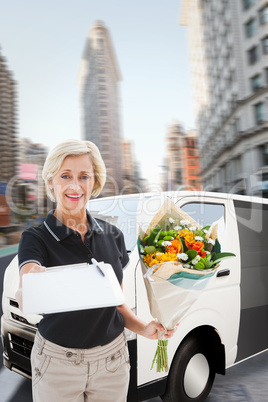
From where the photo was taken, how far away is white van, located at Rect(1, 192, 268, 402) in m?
2.68

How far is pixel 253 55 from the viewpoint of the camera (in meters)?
37.9

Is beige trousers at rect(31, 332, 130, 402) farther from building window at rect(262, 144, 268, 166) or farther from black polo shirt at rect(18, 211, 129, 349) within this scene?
building window at rect(262, 144, 268, 166)

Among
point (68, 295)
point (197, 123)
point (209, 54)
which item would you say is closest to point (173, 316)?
point (68, 295)

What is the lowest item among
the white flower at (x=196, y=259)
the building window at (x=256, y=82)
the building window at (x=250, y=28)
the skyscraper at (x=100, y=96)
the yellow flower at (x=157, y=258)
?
the white flower at (x=196, y=259)

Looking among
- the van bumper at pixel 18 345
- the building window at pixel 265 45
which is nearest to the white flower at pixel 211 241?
the van bumper at pixel 18 345

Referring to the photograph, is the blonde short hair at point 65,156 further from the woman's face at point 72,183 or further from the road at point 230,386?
the road at point 230,386

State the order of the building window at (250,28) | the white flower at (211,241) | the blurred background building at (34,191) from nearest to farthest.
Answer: the white flower at (211,241)
the blurred background building at (34,191)
the building window at (250,28)

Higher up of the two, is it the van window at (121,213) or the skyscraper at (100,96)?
the skyscraper at (100,96)

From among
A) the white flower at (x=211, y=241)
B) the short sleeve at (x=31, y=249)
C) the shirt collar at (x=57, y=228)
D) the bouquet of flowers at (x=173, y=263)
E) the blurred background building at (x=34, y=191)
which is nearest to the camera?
the short sleeve at (x=31, y=249)

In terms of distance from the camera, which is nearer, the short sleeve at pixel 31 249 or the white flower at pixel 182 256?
the short sleeve at pixel 31 249

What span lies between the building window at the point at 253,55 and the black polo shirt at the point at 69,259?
131ft

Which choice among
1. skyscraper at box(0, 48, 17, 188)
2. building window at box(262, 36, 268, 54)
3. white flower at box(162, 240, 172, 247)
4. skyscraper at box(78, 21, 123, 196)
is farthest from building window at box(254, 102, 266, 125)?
skyscraper at box(78, 21, 123, 196)

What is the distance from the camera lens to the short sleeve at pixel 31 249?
1.53 meters

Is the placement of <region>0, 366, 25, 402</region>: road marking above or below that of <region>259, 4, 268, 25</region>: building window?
below
